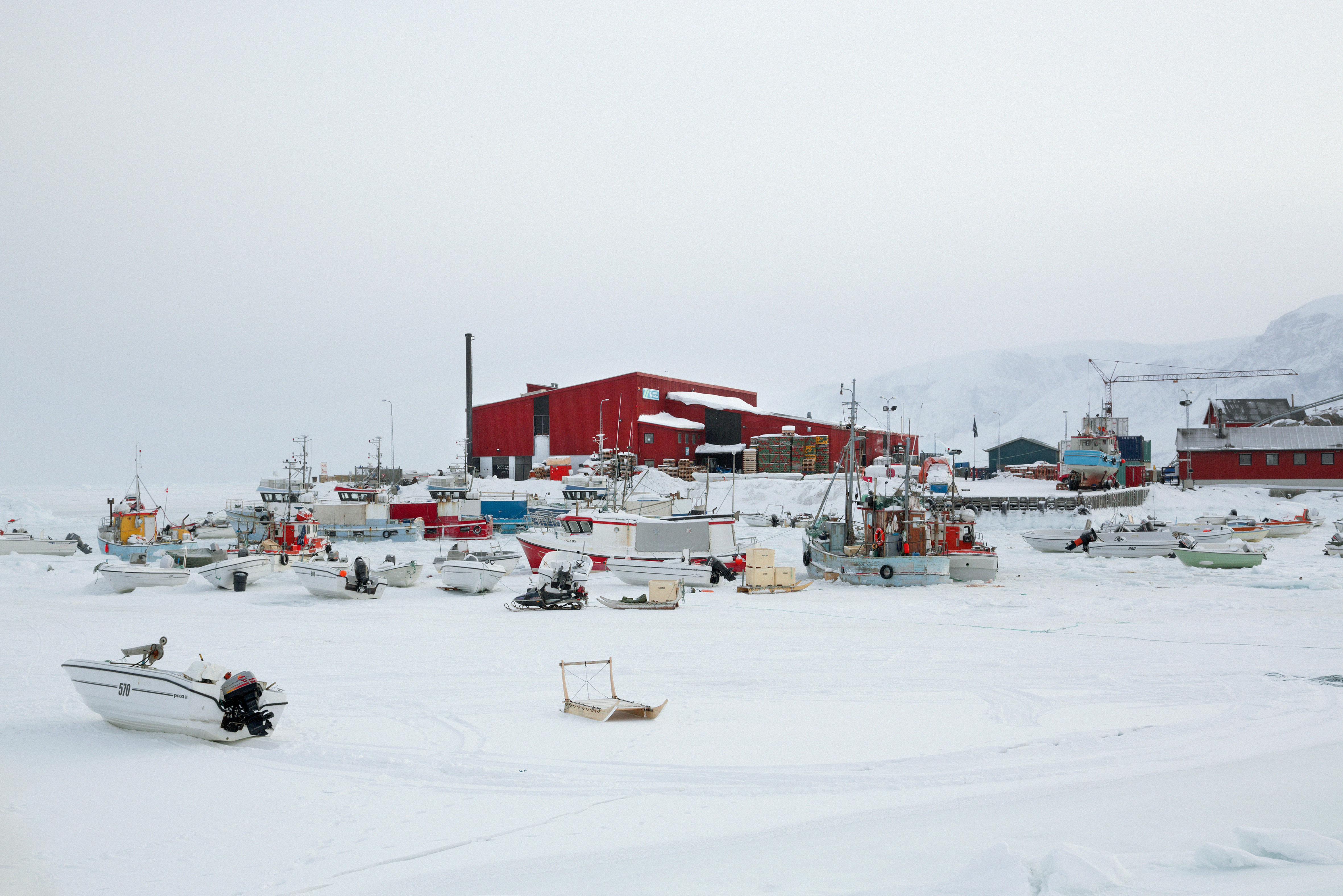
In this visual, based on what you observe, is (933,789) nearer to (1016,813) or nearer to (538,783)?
(1016,813)

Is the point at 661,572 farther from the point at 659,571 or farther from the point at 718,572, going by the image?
the point at 718,572

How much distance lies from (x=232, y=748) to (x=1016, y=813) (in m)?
8.39

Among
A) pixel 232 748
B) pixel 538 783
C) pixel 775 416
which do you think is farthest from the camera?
pixel 775 416

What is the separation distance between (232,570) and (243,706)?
1820cm

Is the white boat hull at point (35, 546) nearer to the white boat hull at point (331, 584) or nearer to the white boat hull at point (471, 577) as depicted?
the white boat hull at point (331, 584)

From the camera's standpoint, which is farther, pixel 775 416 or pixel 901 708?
pixel 775 416

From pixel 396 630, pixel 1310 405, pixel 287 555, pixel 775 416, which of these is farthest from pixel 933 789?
pixel 775 416

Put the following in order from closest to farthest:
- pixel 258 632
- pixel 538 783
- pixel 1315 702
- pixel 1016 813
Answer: pixel 1016 813, pixel 538 783, pixel 1315 702, pixel 258 632

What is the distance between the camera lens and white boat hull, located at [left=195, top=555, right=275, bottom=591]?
25.9 metres

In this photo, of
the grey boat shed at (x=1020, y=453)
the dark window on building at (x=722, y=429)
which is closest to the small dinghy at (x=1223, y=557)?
the dark window on building at (x=722, y=429)

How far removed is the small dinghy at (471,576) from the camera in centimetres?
2520

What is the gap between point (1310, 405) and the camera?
50.8 m

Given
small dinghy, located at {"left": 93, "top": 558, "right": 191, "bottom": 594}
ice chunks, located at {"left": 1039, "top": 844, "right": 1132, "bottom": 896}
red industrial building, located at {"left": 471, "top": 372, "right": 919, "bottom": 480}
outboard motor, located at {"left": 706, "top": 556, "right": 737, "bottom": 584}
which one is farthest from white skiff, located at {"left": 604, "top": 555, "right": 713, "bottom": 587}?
red industrial building, located at {"left": 471, "top": 372, "right": 919, "bottom": 480}

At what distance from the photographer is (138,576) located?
25.1 metres
